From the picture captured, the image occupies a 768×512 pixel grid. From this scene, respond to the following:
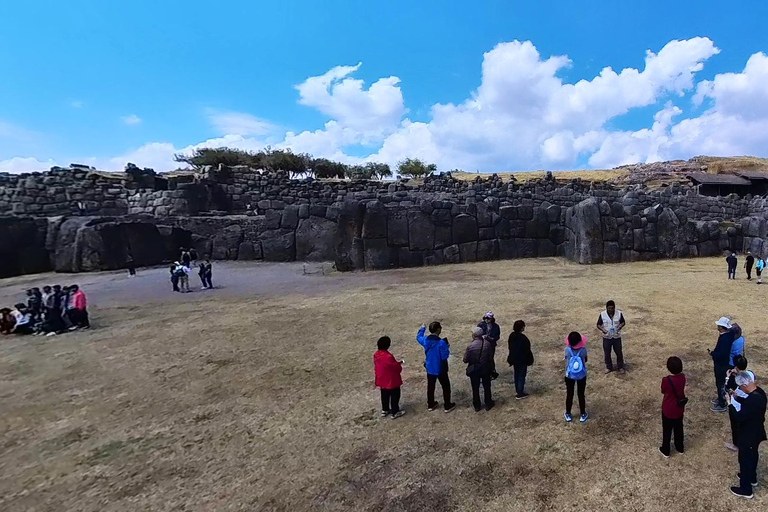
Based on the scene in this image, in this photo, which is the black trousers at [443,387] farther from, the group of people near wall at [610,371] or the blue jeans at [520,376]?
the blue jeans at [520,376]

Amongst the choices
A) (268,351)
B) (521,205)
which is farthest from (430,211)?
(268,351)

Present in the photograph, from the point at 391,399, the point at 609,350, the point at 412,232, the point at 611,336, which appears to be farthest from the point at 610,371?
the point at 412,232

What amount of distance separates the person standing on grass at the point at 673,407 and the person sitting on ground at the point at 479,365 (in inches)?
67.6

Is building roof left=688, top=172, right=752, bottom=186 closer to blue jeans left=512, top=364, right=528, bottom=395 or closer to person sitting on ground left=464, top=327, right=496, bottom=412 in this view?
blue jeans left=512, top=364, right=528, bottom=395

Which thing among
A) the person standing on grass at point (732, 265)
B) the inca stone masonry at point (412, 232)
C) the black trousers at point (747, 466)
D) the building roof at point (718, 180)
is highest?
the building roof at point (718, 180)

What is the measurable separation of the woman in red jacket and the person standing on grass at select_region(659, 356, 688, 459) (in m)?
Result: 2.60

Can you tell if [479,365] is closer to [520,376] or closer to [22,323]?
[520,376]

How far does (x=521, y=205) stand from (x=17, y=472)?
17.8 meters

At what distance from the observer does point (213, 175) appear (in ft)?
89.1

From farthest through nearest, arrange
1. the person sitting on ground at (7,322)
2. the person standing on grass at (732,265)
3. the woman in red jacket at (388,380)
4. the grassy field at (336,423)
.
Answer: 1. the person standing on grass at (732,265)
2. the person sitting on ground at (7,322)
3. the woman in red jacket at (388,380)
4. the grassy field at (336,423)

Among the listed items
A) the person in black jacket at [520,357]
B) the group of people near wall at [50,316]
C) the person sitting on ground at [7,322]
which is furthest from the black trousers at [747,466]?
the person sitting on ground at [7,322]

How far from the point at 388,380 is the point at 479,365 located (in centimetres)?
106

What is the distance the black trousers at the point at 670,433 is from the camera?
4012 millimetres

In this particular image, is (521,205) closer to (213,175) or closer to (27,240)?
(213,175)
